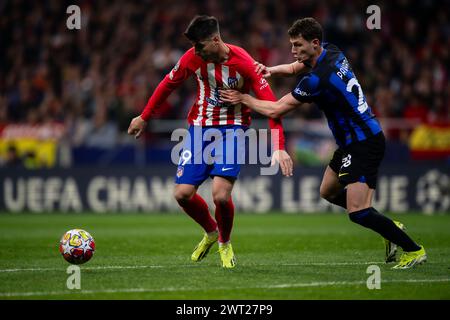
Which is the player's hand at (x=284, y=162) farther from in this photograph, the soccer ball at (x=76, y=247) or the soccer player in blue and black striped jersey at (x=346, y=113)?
the soccer ball at (x=76, y=247)

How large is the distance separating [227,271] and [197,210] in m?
1.02

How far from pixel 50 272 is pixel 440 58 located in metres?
14.9

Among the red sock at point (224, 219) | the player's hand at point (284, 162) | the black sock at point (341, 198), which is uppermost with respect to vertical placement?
the player's hand at point (284, 162)

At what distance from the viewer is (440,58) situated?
2050 centimetres

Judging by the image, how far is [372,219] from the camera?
307 inches

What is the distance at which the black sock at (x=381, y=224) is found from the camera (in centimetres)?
778

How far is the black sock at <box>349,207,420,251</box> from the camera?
25.5 ft

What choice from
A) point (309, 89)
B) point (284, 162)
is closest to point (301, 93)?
point (309, 89)

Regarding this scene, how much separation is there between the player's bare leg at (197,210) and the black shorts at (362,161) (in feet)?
5.34

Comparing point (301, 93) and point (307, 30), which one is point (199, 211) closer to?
point (301, 93)

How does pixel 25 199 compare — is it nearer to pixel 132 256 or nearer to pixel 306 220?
pixel 306 220

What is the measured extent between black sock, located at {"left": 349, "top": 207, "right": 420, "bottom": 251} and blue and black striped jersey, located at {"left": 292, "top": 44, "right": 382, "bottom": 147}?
704mm

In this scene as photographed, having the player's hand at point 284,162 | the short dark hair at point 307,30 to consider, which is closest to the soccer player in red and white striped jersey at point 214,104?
the player's hand at point 284,162

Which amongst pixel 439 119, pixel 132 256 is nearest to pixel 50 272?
pixel 132 256
